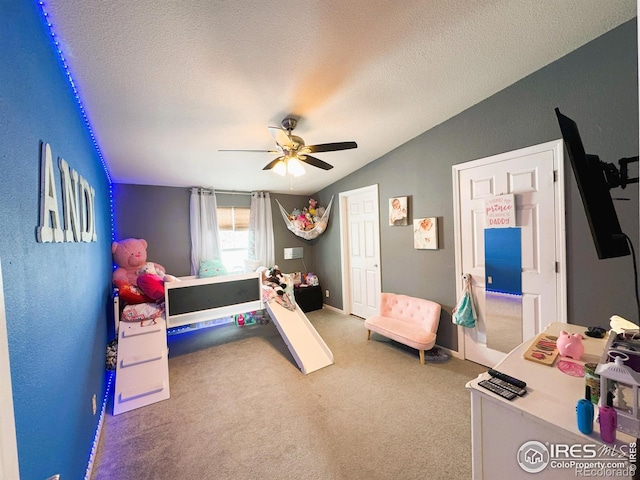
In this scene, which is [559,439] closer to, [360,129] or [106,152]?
[360,129]

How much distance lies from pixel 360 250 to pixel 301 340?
6.01 feet

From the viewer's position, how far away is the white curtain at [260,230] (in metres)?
4.55

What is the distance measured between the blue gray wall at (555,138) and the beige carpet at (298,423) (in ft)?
3.16

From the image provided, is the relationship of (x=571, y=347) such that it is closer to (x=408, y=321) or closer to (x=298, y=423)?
(x=298, y=423)

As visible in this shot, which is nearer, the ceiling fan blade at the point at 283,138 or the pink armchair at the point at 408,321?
the ceiling fan blade at the point at 283,138

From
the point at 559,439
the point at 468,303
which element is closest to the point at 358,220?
the point at 468,303

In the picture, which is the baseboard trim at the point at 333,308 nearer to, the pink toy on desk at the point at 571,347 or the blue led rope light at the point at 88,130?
the blue led rope light at the point at 88,130

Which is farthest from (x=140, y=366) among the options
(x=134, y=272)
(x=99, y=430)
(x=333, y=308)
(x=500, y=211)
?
(x=500, y=211)

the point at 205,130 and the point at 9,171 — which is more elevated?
the point at 205,130

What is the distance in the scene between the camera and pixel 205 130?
7.73 feet

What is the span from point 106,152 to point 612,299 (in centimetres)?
468

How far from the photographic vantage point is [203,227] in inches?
161

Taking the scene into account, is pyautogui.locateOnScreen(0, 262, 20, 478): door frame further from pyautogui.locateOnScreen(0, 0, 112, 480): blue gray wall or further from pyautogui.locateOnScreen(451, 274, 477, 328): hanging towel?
pyautogui.locateOnScreen(451, 274, 477, 328): hanging towel

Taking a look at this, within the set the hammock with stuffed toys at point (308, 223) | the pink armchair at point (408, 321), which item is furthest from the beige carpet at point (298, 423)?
the hammock with stuffed toys at point (308, 223)
